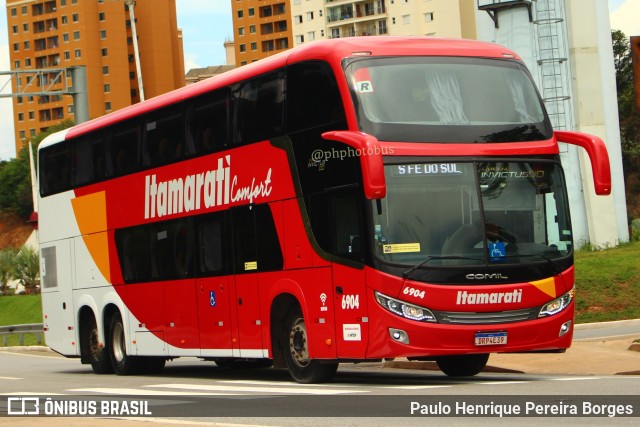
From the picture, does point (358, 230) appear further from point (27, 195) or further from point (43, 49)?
point (43, 49)

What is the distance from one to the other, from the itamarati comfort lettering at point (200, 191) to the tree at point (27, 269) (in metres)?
54.1

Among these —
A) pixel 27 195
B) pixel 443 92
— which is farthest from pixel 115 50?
pixel 443 92

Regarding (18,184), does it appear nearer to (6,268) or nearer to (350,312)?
(6,268)

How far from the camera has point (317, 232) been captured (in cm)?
1659

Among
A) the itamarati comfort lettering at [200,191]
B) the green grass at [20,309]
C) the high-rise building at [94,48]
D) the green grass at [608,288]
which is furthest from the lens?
the high-rise building at [94,48]

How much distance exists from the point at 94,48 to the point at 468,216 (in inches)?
5205

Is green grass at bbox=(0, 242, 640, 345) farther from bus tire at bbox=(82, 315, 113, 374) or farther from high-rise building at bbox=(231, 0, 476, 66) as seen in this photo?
high-rise building at bbox=(231, 0, 476, 66)

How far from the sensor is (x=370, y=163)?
1472cm

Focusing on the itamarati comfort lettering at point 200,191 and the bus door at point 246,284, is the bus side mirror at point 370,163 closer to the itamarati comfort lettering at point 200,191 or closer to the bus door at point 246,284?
the itamarati comfort lettering at point 200,191

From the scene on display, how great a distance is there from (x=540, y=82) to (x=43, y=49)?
342 feet

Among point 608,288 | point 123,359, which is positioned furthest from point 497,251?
point 608,288

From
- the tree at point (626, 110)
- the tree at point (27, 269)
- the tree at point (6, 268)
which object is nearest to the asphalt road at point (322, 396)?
the tree at point (27, 269)

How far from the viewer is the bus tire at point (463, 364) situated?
1814cm

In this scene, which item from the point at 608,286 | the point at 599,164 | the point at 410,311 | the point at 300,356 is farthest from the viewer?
the point at 608,286
